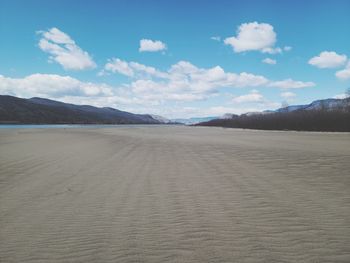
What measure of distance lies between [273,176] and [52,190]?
6874 millimetres

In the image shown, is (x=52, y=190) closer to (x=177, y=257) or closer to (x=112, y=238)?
(x=112, y=238)

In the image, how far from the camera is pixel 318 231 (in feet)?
17.1

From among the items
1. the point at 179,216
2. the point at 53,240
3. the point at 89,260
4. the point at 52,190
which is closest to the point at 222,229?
the point at 179,216

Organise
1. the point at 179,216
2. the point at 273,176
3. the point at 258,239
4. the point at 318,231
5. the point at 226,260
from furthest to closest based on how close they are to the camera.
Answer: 1. the point at 273,176
2. the point at 179,216
3. the point at 318,231
4. the point at 258,239
5. the point at 226,260

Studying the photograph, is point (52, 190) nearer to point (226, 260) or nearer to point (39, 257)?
point (39, 257)

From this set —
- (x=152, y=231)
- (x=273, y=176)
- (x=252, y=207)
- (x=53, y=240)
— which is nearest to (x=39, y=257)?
(x=53, y=240)

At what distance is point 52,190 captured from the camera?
8.42 meters

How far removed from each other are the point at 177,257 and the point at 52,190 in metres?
5.37

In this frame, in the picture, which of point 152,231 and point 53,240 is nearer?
point 53,240

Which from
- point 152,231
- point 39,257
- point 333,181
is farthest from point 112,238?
point 333,181

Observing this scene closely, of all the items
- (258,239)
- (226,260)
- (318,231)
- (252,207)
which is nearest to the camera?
(226,260)

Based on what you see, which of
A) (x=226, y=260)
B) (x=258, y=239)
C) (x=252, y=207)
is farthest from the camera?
(x=252, y=207)

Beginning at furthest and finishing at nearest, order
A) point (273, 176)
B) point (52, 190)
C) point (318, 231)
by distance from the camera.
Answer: point (273, 176) → point (52, 190) → point (318, 231)

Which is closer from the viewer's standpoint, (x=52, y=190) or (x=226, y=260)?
(x=226, y=260)
